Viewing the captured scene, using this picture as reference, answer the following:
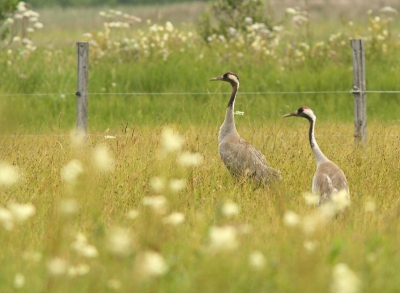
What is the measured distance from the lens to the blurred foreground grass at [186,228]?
4.29 metres

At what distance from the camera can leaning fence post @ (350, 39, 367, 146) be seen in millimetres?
10693

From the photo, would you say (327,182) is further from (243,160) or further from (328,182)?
(243,160)

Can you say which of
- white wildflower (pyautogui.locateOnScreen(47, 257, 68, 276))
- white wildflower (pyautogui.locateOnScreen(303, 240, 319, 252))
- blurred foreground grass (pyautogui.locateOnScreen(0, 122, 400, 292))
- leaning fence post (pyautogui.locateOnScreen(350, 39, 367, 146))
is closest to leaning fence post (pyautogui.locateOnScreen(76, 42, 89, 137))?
blurred foreground grass (pyautogui.locateOnScreen(0, 122, 400, 292))

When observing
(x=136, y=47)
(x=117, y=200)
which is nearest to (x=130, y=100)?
(x=136, y=47)

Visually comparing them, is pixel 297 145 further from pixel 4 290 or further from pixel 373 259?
pixel 4 290

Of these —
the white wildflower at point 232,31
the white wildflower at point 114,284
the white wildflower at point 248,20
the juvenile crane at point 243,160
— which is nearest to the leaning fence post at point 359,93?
the juvenile crane at point 243,160

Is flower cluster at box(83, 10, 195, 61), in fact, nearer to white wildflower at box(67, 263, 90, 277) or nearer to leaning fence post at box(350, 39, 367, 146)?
leaning fence post at box(350, 39, 367, 146)

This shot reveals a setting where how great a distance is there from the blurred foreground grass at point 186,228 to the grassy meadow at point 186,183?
0.02 m

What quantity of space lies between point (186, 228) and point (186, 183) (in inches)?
71.0

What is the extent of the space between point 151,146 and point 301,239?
4.48m

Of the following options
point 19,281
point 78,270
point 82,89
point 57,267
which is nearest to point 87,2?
point 82,89

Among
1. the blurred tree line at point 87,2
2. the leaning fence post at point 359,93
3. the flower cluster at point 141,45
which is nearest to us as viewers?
the leaning fence post at point 359,93

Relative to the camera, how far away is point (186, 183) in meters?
7.71

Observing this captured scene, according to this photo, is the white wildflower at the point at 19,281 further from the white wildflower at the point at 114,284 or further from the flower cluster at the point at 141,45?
the flower cluster at the point at 141,45
